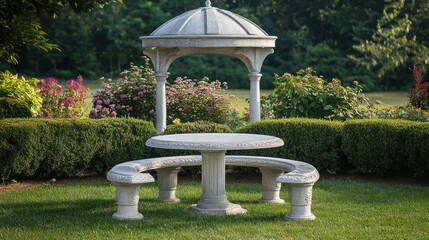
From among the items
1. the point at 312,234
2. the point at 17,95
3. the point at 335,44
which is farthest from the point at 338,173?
the point at 335,44

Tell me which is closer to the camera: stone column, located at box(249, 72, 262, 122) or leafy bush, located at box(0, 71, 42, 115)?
stone column, located at box(249, 72, 262, 122)


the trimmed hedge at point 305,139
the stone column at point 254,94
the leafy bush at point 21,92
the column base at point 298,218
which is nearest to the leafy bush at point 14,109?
the leafy bush at point 21,92

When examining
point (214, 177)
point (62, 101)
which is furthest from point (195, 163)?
point (62, 101)

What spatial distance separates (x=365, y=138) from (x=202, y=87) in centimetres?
474

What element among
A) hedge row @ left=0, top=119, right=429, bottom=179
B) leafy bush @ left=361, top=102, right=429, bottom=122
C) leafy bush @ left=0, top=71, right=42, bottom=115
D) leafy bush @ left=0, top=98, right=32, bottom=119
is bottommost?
hedge row @ left=0, top=119, right=429, bottom=179

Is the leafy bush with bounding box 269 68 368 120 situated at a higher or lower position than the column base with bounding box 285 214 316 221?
higher

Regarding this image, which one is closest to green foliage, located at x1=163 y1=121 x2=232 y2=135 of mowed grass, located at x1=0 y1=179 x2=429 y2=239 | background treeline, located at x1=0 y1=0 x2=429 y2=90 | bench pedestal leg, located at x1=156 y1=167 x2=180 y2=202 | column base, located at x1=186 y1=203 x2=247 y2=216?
mowed grass, located at x1=0 y1=179 x2=429 y2=239

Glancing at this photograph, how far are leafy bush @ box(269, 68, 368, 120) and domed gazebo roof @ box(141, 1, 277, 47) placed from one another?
1419mm

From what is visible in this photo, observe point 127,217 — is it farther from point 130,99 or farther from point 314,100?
point 130,99

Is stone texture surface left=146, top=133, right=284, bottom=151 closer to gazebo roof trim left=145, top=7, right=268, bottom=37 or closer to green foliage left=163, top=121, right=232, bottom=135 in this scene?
green foliage left=163, top=121, right=232, bottom=135

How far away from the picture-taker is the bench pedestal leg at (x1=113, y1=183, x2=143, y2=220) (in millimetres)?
7867

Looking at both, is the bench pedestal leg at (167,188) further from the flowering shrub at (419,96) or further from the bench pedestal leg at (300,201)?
the flowering shrub at (419,96)

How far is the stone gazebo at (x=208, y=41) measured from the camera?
11.3 m

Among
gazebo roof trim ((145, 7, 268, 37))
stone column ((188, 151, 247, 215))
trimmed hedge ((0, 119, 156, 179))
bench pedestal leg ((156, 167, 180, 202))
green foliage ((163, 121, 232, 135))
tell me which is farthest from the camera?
gazebo roof trim ((145, 7, 268, 37))
